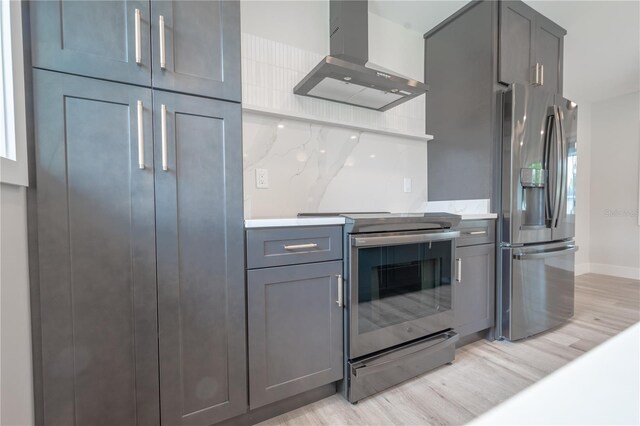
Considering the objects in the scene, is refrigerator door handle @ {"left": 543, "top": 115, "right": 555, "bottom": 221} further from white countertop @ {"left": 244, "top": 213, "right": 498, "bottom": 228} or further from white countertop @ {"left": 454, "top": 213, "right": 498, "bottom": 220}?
white countertop @ {"left": 244, "top": 213, "right": 498, "bottom": 228}

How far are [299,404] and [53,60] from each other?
177 cm

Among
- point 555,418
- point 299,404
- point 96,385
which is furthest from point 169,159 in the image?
point 299,404

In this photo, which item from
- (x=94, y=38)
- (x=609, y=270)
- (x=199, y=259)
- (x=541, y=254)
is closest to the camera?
(x=94, y=38)

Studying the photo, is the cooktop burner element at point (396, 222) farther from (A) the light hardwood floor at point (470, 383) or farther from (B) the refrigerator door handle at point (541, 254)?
(A) the light hardwood floor at point (470, 383)

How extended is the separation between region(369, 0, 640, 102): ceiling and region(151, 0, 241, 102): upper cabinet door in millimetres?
1520

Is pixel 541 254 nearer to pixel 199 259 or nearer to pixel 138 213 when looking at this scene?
pixel 199 259

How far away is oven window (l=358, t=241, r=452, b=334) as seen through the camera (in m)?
1.43

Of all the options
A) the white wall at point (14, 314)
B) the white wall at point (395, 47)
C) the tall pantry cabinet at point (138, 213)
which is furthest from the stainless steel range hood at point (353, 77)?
the white wall at point (14, 314)

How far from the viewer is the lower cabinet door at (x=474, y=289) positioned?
188 centimetres

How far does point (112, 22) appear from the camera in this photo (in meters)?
0.98

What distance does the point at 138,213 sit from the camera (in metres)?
1.02

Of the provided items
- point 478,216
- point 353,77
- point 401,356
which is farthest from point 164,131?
point 478,216

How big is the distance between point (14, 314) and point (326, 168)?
1.73 meters

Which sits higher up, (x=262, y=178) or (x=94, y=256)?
(x=262, y=178)
